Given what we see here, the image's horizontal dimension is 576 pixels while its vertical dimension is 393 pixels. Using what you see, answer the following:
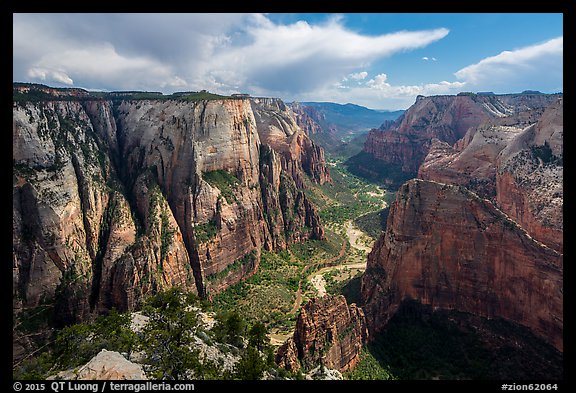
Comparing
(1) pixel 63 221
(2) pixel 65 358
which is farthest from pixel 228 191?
(2) pixel 65 358

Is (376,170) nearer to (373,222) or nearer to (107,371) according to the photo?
(373,222)

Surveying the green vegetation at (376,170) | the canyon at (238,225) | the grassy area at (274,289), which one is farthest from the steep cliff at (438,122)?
the grassy area at (274,289)

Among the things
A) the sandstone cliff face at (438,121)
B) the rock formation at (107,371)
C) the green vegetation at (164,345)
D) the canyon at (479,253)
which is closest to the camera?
the rock formation at (107,371)

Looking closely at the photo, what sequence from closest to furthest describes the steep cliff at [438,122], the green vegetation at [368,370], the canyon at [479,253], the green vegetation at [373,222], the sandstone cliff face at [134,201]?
the canyon at [479,253]
the green vegetation at [368,370]
the sandstone cliff face at [134,201]
the green vegetation at [373,222]
the steep cliff at [438,122]

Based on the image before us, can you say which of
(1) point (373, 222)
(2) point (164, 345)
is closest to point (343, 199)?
(1) point (373, 222)

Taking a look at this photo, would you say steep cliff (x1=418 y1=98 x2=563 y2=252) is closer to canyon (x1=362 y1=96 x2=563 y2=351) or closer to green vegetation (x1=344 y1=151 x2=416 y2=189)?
canyon (x1=362 y1=96 x2=563 y2=351)

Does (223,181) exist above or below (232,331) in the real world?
above

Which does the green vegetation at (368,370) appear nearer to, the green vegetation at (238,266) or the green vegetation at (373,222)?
the green vegetation at (238,266)
